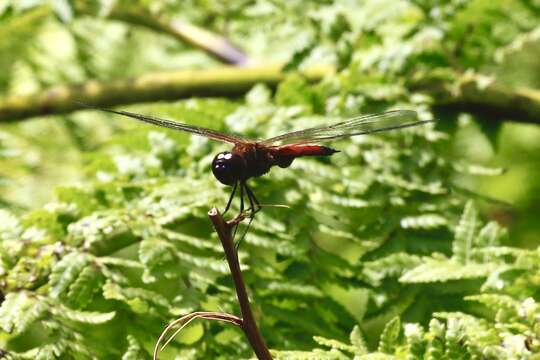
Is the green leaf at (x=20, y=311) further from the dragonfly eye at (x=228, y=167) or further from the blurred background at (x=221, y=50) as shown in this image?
the blurred background at (x=221, y=50)

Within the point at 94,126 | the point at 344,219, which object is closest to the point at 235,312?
the point at 344,219

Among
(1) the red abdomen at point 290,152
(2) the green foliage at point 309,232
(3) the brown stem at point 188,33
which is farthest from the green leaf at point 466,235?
(3) the brown stem at point 188,33

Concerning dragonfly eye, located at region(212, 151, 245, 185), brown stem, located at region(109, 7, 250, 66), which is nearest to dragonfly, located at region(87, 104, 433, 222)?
dragonfly eye, located at region(212, 151, 245, 185)

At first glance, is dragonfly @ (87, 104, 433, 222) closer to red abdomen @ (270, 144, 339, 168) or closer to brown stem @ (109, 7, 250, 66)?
red abdomen @ (270, 144, 339, 168)

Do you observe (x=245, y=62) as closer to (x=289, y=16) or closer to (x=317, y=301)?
(x=289, y=16)

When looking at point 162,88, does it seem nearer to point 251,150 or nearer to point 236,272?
point 251,150

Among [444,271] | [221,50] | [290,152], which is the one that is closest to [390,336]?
[444,271]
